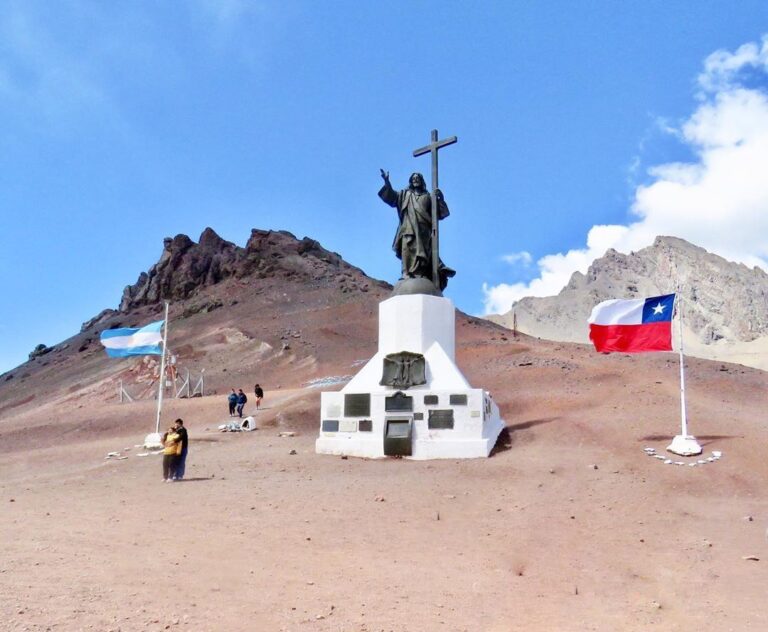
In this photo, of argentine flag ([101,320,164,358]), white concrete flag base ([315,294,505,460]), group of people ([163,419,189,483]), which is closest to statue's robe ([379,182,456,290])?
white concrete flag base ([315,294,505,460])

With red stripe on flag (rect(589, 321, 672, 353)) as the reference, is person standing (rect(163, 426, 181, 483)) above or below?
below

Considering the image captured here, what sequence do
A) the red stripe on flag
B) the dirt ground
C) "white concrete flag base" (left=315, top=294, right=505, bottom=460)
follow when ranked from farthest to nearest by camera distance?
"white concrete flag base" (left=315, top=294, right=505, bottom=460), the red stripe on flag, the dirt ground

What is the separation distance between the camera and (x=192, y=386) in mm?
40906

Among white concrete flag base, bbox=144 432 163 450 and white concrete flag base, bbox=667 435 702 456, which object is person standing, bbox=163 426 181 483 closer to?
white concrete flag base, bbox=144 432 163 450

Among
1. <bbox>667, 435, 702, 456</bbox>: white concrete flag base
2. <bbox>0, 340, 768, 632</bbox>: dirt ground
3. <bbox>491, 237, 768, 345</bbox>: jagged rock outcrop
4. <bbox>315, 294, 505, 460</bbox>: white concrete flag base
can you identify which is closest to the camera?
<bbox>0, 340, 768, 632</bbox>: dirt ground

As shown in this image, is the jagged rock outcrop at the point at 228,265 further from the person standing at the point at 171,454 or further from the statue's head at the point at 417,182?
the person standing at the point at 171,454

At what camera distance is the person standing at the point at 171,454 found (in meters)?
12.2

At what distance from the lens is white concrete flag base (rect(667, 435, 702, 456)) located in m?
13.3

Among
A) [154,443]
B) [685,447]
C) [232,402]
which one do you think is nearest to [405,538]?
[685,447]

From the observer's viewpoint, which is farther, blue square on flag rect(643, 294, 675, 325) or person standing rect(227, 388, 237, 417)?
person standing rect(227, 388, 237, 417)

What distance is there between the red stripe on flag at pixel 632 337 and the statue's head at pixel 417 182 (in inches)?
234

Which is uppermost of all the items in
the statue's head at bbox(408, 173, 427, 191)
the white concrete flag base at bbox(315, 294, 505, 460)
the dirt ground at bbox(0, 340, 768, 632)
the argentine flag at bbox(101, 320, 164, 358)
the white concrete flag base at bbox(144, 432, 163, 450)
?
the statue's head at bbox(408, 173, 427, 191)

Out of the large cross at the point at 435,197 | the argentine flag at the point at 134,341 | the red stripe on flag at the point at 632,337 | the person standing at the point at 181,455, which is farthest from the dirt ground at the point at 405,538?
the large cross at the point at 435,197

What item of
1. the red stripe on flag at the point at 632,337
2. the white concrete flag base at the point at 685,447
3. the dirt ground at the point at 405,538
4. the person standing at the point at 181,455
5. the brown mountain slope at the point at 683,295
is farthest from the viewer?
the brown mountain slope at the point at 683,295
